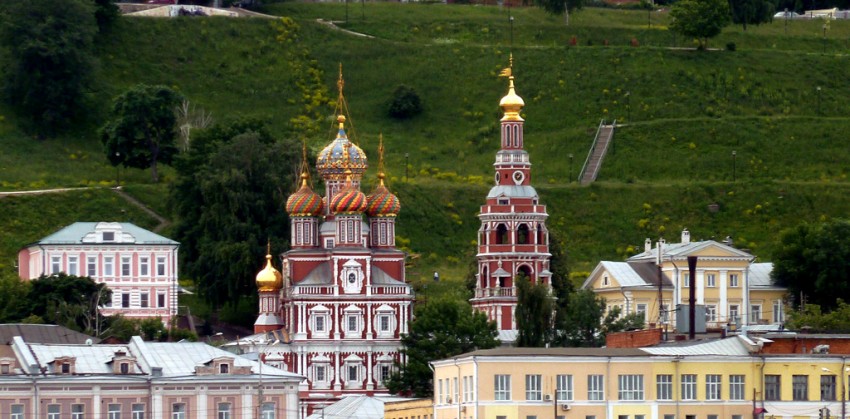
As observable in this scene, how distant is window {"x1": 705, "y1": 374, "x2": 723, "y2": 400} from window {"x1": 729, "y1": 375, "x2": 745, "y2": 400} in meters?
0.44

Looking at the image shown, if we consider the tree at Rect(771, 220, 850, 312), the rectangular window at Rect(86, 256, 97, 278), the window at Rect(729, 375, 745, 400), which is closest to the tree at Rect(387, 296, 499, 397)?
the rectangular window at Rect(86, 256, 97, 278)

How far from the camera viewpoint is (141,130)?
175 meters

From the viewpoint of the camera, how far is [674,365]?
356ft

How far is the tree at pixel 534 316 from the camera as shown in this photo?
132m

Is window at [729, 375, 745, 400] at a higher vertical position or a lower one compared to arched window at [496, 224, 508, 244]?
lower

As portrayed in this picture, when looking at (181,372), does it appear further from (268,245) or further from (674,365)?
(268,245)

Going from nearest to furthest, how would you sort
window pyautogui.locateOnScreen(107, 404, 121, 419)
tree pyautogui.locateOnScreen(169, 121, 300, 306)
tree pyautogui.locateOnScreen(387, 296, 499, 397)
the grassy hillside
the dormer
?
the dormer < window pyautogui.locateOnScreen(107, 404, 121, 419) < tree pyautogui.locateOnScreen(387, 296, 499, 397) < tree pyautogui.locateOnScreen(169, 121, 300, 306) < the grassy hillside

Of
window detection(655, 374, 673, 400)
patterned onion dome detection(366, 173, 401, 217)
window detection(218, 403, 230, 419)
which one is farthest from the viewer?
patterned onion dome detection(366, 173, 401, 217)

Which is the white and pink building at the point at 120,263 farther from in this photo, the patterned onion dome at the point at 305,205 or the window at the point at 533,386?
the window at the point at 533,386

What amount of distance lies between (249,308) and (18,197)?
18.5 m

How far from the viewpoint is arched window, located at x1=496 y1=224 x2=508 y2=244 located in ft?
484

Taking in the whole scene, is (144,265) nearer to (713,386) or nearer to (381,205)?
(381,205)

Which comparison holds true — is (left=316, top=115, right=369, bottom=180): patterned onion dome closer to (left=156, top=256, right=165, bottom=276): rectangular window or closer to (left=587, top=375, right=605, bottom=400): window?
(left=156, top=256, right=165, bottom=276): rectangular window

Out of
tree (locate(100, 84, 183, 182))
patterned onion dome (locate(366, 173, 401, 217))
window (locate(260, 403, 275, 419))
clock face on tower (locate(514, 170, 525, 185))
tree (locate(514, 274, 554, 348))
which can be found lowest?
window (locate(260, 403, 275, 419))
